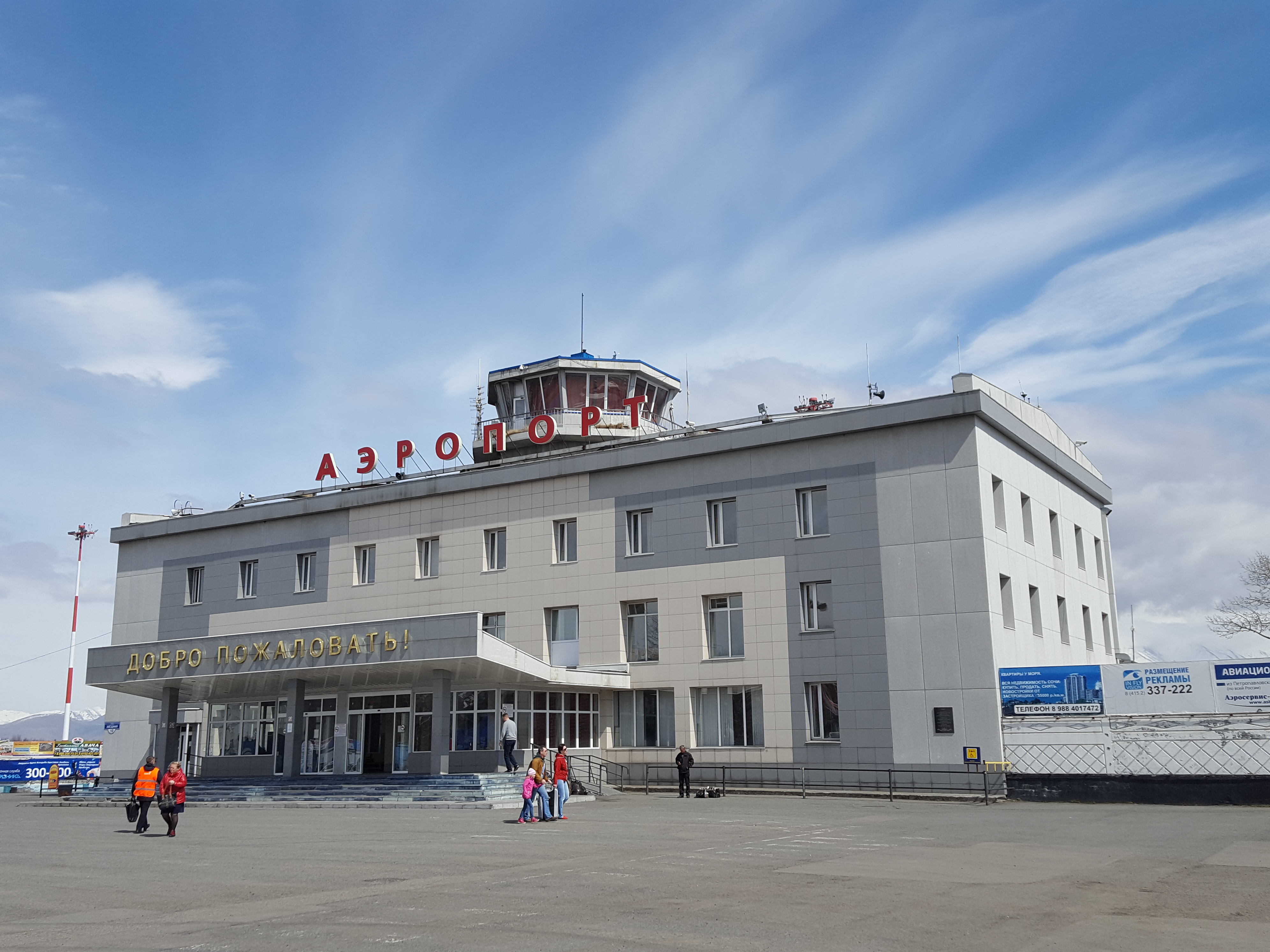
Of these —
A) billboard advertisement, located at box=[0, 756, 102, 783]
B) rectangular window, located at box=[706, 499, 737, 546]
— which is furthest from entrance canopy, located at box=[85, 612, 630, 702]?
billboard advertisement, located at box=[0, 756, 102, 783]

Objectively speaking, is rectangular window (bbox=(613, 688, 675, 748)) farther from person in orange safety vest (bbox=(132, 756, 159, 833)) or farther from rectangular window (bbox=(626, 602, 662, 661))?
person in orange safety vest (bbox=(132, 756, 159, 833))

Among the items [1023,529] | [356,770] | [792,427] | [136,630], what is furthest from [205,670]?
[1023,529]

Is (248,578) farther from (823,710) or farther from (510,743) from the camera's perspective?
(823,710)

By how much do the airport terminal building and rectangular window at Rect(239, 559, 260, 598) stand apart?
0.17 metres

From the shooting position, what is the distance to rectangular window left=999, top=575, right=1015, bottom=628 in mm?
35875

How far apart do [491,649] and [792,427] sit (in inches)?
499

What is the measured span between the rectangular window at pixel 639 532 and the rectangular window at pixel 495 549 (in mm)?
5592

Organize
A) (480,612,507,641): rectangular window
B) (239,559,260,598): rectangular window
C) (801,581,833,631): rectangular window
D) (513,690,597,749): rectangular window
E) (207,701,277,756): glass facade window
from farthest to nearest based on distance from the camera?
(239,559,260,598): rectangular window, (207,701,277,756): glass facade window, (480,612,507,641): rectangular window, (513,690,597,749): rectangular window, (801,581,833,631): rectangular window

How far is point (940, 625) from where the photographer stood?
3447 cm

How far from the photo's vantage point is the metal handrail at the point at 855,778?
32.8m

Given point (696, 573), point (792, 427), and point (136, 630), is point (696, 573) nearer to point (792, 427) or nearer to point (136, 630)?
point (792, 427)

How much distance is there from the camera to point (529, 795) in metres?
25.6

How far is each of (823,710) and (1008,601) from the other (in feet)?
23.0

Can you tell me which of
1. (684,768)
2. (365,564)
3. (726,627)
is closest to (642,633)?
(726,627)
